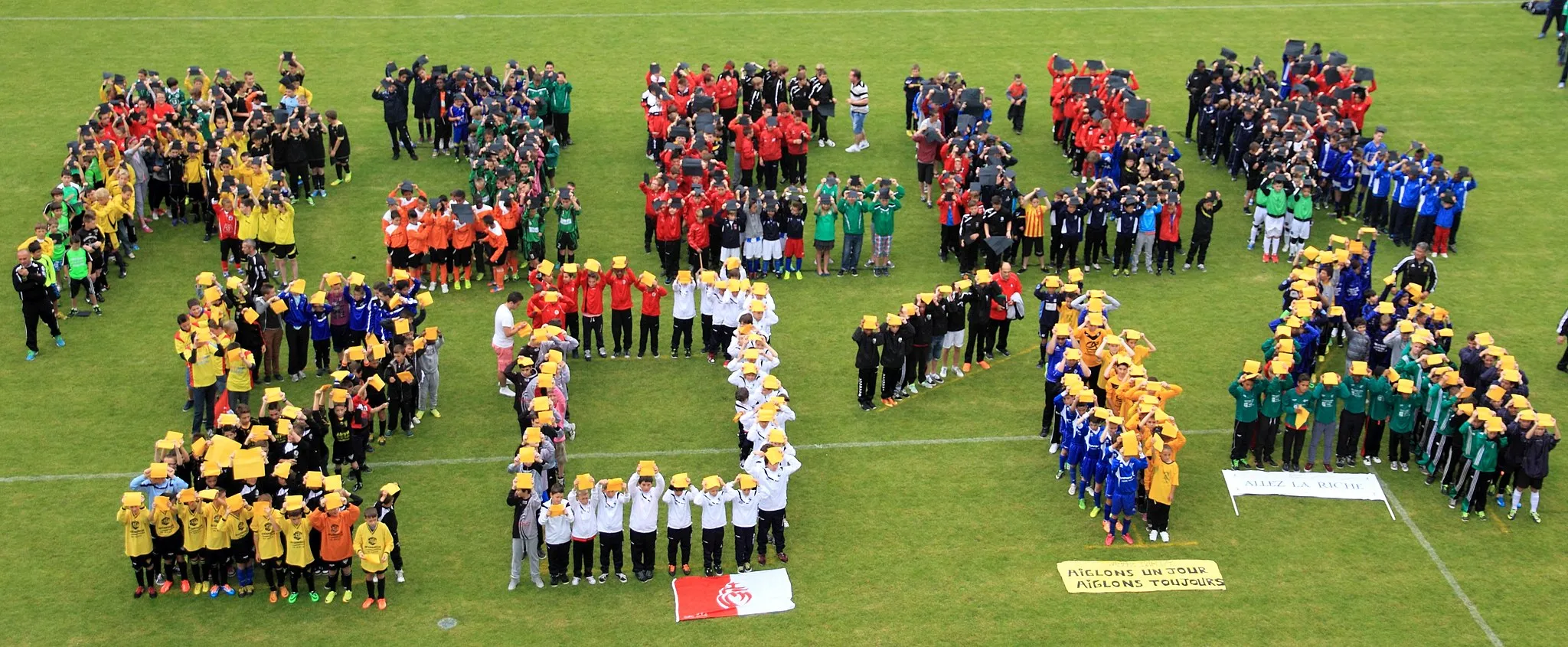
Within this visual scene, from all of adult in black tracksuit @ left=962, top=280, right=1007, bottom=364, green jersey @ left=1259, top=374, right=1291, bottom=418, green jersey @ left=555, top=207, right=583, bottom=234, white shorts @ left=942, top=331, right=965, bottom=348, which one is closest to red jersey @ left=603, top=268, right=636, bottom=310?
green jersey @ left=555, top=207, right=583, bottom=234

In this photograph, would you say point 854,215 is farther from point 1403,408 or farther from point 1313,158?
point 1403,408

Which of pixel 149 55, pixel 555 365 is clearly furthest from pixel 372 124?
pixel 555 365

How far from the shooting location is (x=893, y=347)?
2297 cm

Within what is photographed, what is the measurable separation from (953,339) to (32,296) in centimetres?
1382

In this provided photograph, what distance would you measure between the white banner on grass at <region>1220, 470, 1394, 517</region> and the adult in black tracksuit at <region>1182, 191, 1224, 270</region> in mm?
6786

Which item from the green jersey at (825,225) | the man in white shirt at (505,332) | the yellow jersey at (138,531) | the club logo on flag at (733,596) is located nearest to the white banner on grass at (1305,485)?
the club logo on flag at (733,596)

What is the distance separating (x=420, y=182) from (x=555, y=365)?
10.5 m

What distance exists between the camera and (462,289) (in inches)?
1065

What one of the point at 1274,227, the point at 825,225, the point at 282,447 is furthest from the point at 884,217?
the point at 282,447

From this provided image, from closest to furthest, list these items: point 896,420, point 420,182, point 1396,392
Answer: point 1396,392 → point 896,420 → point 420,182

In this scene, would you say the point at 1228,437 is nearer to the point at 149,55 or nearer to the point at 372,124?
the point at 372,124


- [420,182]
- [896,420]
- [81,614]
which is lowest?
[81,614]

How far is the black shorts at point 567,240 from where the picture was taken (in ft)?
88.7

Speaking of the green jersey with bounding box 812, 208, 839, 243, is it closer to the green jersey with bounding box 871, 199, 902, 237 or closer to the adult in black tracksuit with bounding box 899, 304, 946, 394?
the green jersey with bounding box 871, 199, 902, 237
